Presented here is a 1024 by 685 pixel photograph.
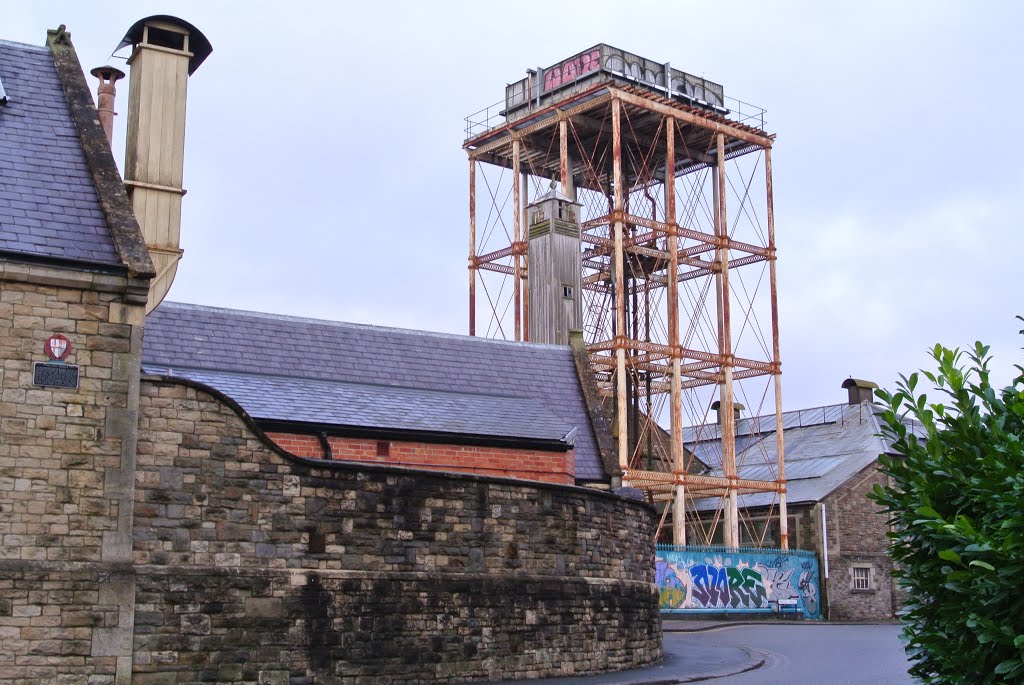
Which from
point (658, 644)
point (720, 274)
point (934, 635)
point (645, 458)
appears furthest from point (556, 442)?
point (645, 458)

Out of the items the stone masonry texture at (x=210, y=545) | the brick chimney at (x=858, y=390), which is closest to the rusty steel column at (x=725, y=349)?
the brick chimney at (x=858, y=390)

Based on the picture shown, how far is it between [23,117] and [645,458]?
39344 mm

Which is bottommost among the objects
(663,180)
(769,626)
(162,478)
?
(769,626)

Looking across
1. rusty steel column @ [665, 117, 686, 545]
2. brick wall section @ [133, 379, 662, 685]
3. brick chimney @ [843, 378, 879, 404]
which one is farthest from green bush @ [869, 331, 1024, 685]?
brick chimney @ [843, 378, 879, 404]

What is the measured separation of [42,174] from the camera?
56.1 ft

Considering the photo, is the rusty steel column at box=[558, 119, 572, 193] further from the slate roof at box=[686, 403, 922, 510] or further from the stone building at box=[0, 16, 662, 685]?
the stone building at box=[0, 16, 662, 685]

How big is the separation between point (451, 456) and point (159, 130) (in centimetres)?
874

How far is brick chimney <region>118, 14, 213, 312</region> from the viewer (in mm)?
18375

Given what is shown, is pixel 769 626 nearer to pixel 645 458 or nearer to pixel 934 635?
pixel 645 458

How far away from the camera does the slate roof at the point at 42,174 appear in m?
15.8

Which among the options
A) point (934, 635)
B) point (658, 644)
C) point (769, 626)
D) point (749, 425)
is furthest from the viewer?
point (749, 425)

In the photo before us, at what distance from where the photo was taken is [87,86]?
61.6 feet

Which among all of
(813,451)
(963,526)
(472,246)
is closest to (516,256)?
(472,246)

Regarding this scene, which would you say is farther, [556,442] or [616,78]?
[616,78]
